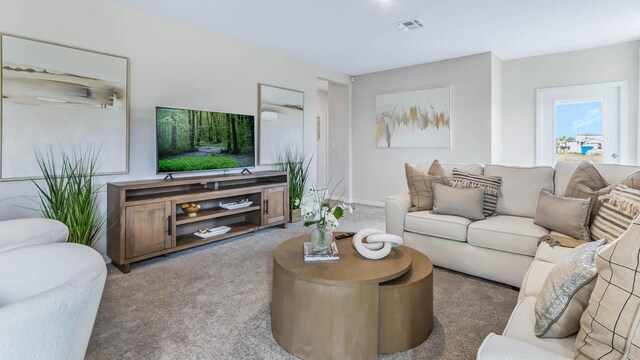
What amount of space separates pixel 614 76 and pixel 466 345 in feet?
14.8

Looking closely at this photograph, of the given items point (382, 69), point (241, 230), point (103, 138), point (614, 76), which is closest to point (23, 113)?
point (103, 138)

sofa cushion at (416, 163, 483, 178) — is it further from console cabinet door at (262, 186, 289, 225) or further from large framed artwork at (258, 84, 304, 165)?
large framed artwork at (258, 84, 304, 165)

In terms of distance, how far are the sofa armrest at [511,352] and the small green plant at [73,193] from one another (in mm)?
2869

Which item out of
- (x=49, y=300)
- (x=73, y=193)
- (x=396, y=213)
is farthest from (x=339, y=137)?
(x=49, y=300)

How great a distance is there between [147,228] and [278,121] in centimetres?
240

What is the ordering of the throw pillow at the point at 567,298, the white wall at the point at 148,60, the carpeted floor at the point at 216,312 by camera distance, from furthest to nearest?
1. the white wall at the point at 148,60
2. the carpeted floor at the point at 216,312
3. the throw pillow at the point at 567,298

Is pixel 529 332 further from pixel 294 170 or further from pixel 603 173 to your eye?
pixel 294 170

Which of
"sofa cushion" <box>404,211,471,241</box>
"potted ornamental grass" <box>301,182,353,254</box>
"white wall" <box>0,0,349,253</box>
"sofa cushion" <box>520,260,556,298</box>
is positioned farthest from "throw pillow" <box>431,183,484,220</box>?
"white wall" <box>0,0,349,253</box>

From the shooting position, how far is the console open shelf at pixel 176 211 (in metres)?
2.86

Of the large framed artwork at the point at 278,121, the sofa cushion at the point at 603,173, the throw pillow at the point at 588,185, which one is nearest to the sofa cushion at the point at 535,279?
the throw pillow at the point at 588,185

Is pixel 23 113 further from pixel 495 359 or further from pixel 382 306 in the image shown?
pixel 495 359

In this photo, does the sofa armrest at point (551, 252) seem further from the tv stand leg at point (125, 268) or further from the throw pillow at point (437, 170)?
the tv stand leg at point (125, 268)

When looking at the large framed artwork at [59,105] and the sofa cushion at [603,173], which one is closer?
the sofa cushion at [603,173]

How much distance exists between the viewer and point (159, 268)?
2967mm
